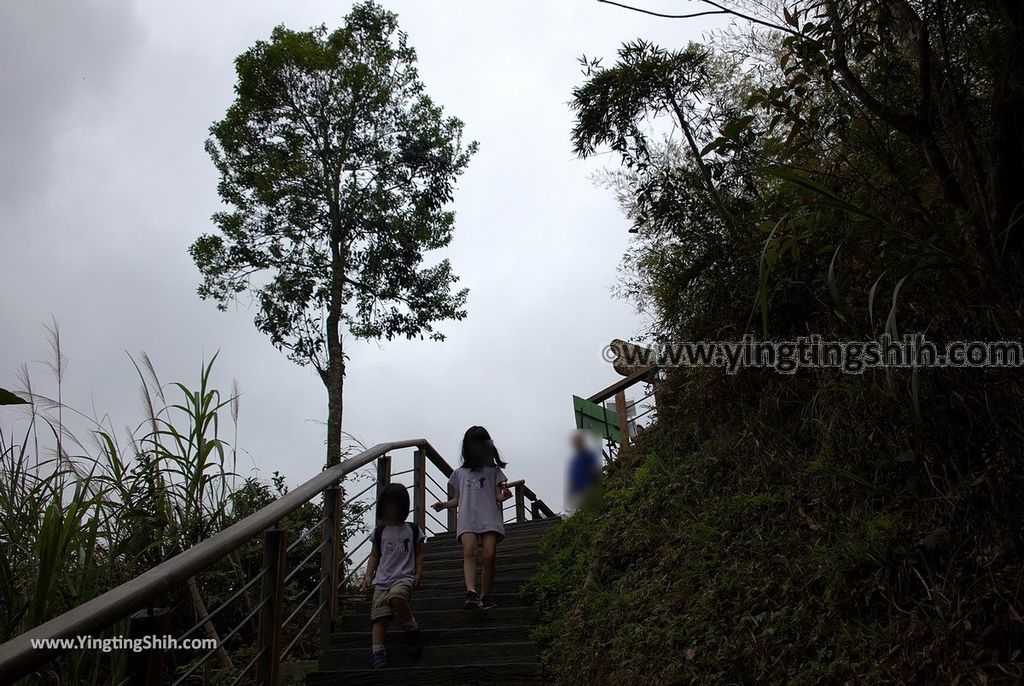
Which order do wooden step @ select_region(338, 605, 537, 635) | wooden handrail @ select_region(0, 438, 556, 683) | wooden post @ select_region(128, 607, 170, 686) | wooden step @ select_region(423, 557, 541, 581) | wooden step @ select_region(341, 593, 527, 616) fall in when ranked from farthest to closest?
wooden step @ select_region(423, 557, 541, 581)
wooden step @ select_region(341, 593, 527, 616)
wooden step @ select_region(338, 605, 537, 635)
wooden post @ select_region(128, 607, 170, 686)
wooden handrail @ select_region(0, 438, 556, 683)

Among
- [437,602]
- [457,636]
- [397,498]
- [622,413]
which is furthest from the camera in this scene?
[622,413]

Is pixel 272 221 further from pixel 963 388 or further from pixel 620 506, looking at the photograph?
pixel 963 388

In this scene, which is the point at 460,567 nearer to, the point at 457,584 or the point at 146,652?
the point at 457,584

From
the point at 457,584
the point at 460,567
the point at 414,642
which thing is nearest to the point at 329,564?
the point at 414,642

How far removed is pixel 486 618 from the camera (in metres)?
4.71

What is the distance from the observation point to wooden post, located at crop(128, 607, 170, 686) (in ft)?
5.77

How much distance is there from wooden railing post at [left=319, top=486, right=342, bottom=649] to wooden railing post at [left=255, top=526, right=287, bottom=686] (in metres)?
1.17

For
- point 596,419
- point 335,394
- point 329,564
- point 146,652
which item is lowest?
point 146,652

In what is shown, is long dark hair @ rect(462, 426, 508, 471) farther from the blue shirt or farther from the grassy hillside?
the blue shirt

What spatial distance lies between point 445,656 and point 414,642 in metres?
0.19

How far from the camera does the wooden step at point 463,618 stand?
468 cm

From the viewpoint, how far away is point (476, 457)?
5.23m

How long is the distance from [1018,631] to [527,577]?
345 cm

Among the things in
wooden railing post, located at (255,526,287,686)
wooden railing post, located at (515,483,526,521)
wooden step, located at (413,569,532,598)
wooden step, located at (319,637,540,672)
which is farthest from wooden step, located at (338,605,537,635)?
wooden railing post, located at (515,483,526,521)
